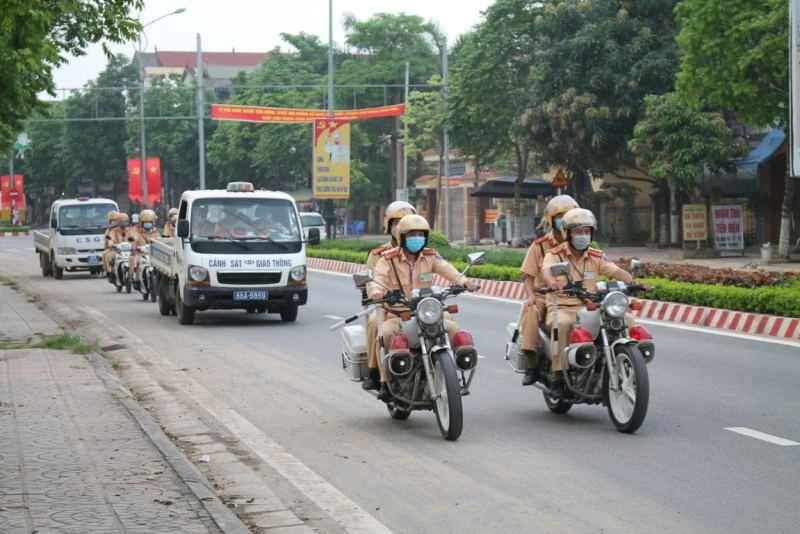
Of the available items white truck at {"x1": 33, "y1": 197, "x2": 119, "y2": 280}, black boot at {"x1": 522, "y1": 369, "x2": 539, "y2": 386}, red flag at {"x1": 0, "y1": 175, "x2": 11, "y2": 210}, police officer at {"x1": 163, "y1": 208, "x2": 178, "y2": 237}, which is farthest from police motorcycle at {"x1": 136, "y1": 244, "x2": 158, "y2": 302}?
red flag at {"x1": 0, "y1": 175, "x2": 11, "y2": 210}

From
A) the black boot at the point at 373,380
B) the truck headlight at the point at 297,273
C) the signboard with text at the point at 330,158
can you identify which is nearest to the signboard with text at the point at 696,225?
the signboard with text at the point at 330,158

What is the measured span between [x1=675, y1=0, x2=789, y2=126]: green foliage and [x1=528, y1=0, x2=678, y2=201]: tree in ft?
28.1

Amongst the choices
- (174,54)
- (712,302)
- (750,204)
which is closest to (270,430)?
(712,302)

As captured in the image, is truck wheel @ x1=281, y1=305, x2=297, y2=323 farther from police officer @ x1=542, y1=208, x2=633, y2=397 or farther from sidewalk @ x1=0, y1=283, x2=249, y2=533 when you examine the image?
police officer @ x1=542, y1=208, x2=633, y2=397

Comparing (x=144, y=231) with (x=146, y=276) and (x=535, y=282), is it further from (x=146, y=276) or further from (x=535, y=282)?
(x=535, y=282)

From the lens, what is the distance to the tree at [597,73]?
44.0 metres

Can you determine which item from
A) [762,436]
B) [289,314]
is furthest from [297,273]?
[762,436]

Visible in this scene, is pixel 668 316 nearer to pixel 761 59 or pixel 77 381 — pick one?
pixel 77 381

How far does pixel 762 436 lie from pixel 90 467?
4.54m

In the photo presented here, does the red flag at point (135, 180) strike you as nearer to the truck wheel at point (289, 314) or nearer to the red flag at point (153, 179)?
the red flag at point (153, 179)

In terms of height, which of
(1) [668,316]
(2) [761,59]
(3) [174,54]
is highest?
(3) [174,54]

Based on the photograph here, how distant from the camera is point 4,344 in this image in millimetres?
16547

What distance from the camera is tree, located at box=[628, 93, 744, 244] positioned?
39531 mm

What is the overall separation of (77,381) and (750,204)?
33.5m
